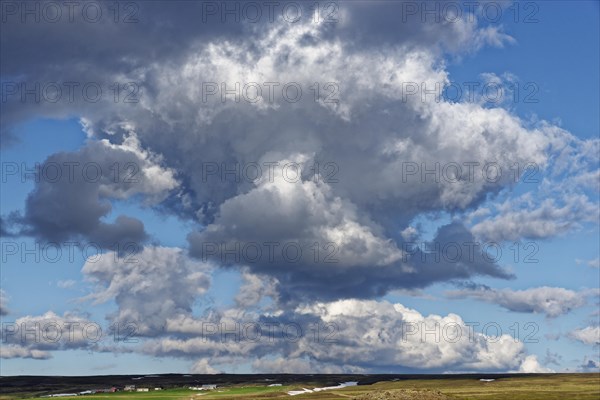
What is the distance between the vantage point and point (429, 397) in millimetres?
192625

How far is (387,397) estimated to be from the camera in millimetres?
188000

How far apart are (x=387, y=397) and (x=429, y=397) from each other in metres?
12.1
